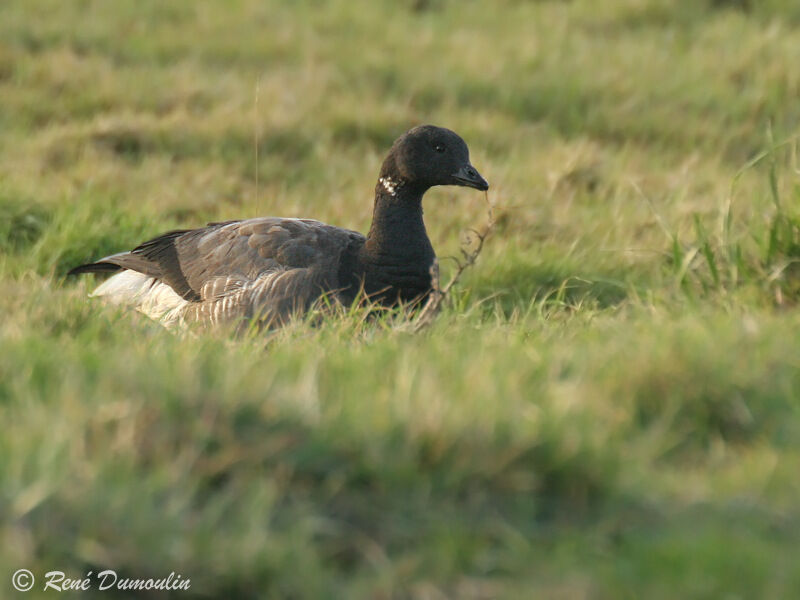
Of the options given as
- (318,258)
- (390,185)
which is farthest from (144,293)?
(390,185)

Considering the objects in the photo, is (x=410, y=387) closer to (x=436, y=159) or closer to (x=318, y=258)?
(x=318, y=258)

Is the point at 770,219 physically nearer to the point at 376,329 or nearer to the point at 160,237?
the point at 376,329

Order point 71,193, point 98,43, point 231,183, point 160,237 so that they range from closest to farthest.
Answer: point 160,237, point 71,193, point 231,183, point 98,43

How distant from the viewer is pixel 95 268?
20.6ft

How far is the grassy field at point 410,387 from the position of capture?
8.04ft

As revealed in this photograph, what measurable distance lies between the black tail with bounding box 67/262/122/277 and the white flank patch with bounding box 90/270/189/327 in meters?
0.10

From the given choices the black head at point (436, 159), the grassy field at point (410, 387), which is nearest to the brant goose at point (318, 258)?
the black head at point (436, 159)

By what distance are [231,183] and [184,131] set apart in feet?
3.47

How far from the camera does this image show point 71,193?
708cm

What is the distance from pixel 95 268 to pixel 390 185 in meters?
1.87

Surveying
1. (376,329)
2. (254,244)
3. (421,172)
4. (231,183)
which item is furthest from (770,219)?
(231,183)

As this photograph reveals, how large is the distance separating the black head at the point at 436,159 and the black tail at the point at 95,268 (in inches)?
75.7

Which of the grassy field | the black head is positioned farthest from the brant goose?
the grassy field

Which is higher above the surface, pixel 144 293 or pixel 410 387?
pixel 410 387
